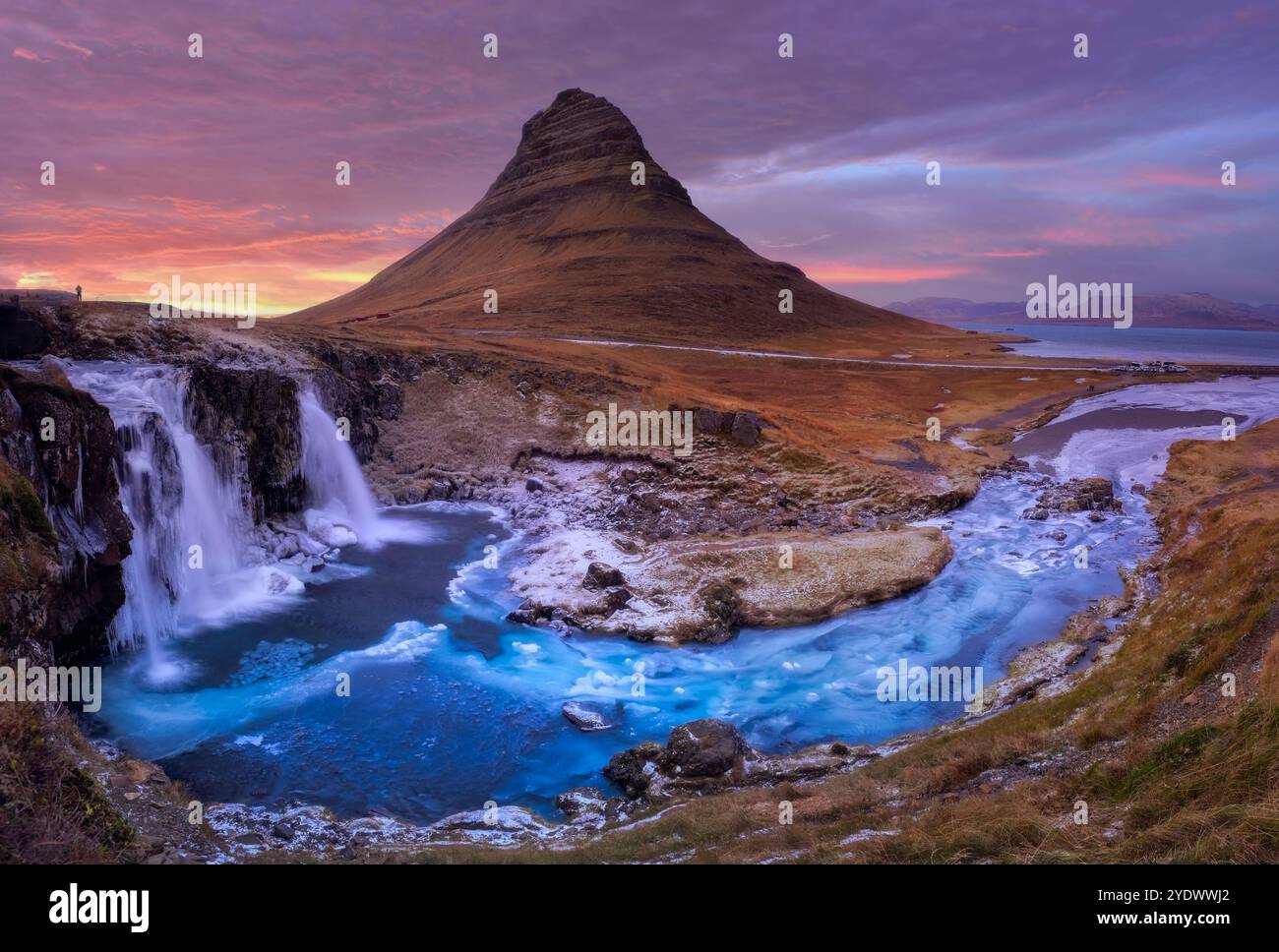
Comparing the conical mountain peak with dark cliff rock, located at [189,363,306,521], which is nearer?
dark cliff rock, located at [189,363,306,521]

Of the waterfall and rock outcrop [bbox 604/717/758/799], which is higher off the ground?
the waterfall

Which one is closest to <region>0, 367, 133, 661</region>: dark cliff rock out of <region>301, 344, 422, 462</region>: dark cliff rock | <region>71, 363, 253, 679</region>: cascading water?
<region>71, 363, 253, 679</region>: cascading water

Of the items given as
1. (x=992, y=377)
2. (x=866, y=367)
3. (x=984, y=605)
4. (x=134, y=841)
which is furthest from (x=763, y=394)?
(x=134, y=841)

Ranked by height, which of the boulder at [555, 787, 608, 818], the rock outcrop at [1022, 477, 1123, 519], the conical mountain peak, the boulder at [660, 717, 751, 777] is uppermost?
the conical mountain peak

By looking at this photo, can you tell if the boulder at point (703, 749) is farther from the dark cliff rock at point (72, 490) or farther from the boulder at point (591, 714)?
the dark cliff rock at point (72, 490)

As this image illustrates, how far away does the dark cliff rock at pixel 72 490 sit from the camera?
18.9 metres

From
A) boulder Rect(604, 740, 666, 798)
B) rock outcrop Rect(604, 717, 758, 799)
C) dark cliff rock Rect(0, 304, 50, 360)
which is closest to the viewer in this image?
rock outcrop Rect(604, 717, 758, 799)

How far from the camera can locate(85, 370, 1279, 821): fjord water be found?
16.6 meters

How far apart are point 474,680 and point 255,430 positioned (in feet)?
56.8

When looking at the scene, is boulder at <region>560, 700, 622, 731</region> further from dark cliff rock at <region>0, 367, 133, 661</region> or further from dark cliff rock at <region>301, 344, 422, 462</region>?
dark cliff rock at <region>301, 344, 422, 462</region>

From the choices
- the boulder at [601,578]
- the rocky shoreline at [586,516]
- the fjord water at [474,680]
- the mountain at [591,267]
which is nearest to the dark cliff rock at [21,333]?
the rocky shoreline at [586,516]

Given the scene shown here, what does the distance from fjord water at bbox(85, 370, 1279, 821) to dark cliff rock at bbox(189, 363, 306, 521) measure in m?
4.34

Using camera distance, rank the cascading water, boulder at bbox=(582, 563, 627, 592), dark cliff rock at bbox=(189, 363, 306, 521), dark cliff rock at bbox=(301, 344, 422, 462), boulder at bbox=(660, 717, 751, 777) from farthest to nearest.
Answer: dark cliff rock at bbox=(301, 344, 422, 462) < dark cliff rock at bbox=(189, 363, 306, 521) < boulder at bbox=(582, 563, 627, 592) < the cascading water < boulder at bbox=(660, 717, 751, 777)

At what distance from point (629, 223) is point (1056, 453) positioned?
387 feet
